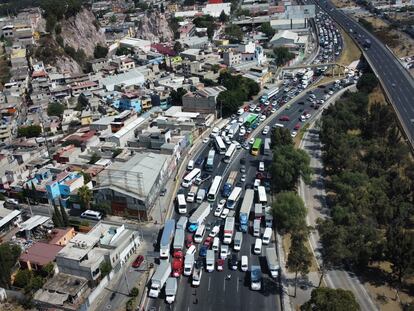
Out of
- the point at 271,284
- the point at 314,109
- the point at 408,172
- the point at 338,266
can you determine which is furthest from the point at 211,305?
the point at 314,109

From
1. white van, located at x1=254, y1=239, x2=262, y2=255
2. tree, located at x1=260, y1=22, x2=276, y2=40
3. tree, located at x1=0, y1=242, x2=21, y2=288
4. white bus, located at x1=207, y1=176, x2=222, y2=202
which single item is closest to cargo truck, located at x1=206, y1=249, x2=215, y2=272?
white van, located at x1=254, y1=239, x2=262, y2=255

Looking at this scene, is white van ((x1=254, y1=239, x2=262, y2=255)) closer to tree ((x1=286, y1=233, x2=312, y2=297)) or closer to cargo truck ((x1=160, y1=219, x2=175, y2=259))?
tree ((x1=286, y1=233, x2=312, y2=297))

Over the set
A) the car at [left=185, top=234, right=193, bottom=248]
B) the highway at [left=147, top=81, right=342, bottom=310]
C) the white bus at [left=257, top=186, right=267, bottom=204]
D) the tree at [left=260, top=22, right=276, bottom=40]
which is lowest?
the highway at [left=147, top=81, right=342, bottom=310]

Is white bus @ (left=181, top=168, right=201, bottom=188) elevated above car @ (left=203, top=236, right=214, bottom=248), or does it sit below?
above

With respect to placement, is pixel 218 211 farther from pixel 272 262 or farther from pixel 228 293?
pixel 228 293

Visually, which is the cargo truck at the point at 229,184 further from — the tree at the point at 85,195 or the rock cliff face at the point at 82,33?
the rock cliff face at the point at 82,33

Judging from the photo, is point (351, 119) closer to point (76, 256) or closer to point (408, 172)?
point (408, 172)
